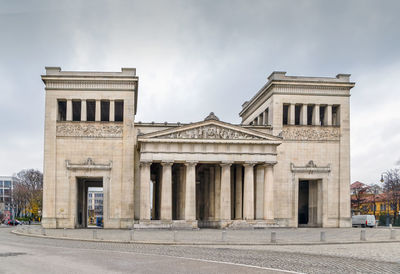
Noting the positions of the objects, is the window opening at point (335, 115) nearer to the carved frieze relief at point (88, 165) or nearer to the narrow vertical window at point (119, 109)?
the narrow vertical window at point (119, 109)

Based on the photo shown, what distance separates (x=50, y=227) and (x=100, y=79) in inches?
730

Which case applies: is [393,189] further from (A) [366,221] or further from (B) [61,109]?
(B) [61,109]

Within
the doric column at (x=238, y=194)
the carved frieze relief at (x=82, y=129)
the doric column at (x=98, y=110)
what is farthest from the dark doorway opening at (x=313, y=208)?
the doric column at (x=98, y=110)

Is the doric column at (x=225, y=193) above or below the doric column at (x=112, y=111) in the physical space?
below

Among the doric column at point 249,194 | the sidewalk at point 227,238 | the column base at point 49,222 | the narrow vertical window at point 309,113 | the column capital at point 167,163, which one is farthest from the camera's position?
the narrow vertical window at point 309,113

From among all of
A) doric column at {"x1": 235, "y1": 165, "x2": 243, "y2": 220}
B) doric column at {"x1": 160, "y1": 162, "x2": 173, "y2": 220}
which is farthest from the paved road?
doric column at {"x1": 235, "y1": 165, "x2": 243, "y2": 220}

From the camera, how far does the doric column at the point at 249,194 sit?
53656 millimetres

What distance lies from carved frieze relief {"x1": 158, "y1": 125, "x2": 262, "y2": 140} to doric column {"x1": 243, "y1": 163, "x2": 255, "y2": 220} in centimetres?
333

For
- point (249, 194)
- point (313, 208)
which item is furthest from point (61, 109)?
point (313, 208)

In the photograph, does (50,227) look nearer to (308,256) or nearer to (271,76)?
(271,76)

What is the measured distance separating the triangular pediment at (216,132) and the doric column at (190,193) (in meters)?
3.37

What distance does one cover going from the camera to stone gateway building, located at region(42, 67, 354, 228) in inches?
2114

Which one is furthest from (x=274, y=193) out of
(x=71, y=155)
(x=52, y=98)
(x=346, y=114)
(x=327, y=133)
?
(x=52, y=98)

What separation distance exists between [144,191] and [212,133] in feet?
33.2
